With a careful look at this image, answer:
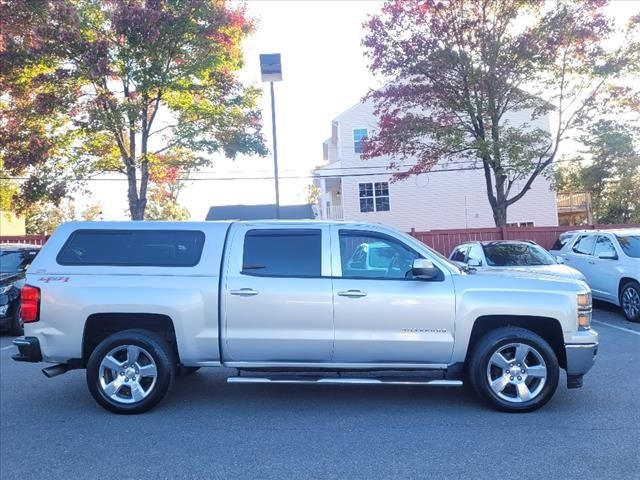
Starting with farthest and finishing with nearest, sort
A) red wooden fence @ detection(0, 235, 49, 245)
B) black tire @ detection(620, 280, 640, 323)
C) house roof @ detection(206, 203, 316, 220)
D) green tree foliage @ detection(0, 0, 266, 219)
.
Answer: house roof @ detection(206, 203, 316, 220) < red wooden fence @ detection(0, 235, 49, 245) < green tree foliage @ detection(0, 0, 266, 219) < black tire @ detection(620, 280, 640, 323)

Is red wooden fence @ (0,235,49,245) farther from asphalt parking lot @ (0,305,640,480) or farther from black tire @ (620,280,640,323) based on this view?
black tire @ (620,280,640,323)

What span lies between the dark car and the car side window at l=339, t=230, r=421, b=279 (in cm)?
731

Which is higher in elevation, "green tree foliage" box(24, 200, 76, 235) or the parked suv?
"green tree foliage" box(24, 200, 76, 235)

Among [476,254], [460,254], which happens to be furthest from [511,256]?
[460,254]

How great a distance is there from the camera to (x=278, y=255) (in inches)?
225

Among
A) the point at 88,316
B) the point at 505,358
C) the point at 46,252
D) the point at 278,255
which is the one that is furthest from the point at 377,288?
the point at 46,252

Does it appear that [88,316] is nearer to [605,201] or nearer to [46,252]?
[46,252]

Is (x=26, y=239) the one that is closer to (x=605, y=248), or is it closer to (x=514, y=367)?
(x=605, y=248)

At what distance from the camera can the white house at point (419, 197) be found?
29.0m

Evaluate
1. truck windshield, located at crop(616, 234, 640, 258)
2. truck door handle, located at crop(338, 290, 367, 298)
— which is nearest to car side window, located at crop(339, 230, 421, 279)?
truck door handle, located at crop(338, 290, 367, 298)

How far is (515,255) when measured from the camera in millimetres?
11070

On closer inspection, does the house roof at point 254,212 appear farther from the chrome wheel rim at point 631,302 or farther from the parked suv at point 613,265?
the chrome wheel rim at point 631,302

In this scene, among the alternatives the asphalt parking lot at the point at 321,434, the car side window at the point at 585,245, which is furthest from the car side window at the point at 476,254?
the asphalt parking lot at the point at 321,434

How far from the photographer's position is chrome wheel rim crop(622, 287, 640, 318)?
10.5m
